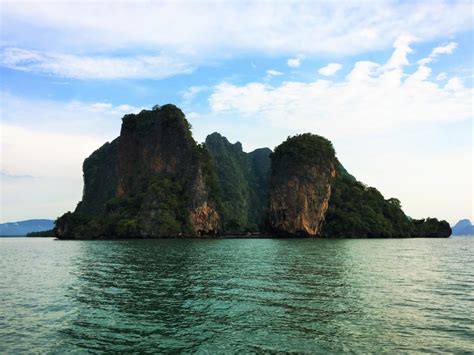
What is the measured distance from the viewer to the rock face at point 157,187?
132 metres

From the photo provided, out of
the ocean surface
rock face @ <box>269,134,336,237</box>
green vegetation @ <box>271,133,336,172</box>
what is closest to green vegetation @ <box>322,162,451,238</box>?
rock face @ <box>269,134,336,237</box>

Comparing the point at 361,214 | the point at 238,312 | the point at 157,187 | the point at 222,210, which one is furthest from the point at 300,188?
the point at 238,312

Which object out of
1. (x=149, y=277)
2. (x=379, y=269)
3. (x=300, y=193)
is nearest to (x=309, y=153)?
(x=300, y=193)

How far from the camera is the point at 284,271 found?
1406 inches

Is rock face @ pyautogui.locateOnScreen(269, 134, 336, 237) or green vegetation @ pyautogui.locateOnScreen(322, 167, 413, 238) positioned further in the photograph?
green vegetation @ pyautogui.locateOnScreen(322, 167, 413, 238)

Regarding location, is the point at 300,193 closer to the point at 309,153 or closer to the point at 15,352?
the point at 309,153

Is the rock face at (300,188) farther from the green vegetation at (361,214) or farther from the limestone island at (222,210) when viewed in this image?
the green vegetation at (361,214)

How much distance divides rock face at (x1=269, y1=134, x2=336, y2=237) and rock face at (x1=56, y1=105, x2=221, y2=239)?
23873mm

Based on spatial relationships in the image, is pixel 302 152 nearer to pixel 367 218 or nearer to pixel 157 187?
pixel 367 218

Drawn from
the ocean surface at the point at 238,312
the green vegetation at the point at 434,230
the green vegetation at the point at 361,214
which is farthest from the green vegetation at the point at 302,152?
the ocean surface at the point at 238,312

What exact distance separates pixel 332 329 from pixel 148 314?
8830 millimetres

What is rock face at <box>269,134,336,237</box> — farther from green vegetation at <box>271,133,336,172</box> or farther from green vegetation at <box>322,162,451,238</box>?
green vegetation at <box>322,162,451,238</box>

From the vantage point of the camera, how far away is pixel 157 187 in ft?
456

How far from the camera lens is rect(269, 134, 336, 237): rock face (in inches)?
5271
